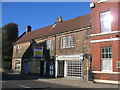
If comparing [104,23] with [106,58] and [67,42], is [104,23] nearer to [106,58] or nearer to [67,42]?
[106,58]

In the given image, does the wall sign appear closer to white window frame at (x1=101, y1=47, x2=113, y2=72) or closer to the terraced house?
the terraced house

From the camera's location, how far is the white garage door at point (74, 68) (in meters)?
A: 20.4

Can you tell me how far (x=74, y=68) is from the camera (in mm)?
21047

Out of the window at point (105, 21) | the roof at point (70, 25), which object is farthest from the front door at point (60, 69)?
the window at point (105, 21)

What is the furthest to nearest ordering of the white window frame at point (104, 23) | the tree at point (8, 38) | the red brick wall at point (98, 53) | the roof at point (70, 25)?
the tree at point (8, 38) → the roof at point (70, 25) → the white window frame at point (104, 23) → the red brick wall at point (98, 53)

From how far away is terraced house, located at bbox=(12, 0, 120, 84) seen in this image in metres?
16.4

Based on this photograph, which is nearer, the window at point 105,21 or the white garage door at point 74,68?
the window at point 105,21

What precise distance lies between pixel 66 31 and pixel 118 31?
7.48m

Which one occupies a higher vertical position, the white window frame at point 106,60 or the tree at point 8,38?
the tree at point 8,38

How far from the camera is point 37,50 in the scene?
81.7ft

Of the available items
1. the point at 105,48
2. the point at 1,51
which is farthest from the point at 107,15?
the point at 1,51

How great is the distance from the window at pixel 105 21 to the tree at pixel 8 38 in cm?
3687

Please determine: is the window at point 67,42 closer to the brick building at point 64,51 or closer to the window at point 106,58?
the brick building at point 64,51

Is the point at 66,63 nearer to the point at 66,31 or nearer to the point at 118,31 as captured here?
the point at 66,31
